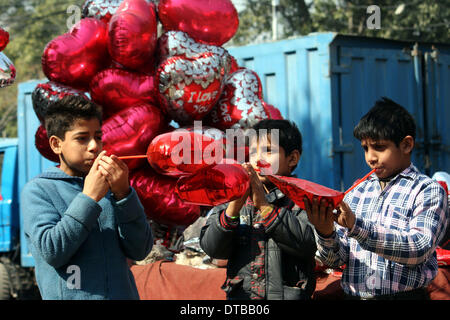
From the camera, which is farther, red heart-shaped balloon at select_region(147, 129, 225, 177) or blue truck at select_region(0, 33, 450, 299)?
blue truck at select_region(0, 33, 450, 299)

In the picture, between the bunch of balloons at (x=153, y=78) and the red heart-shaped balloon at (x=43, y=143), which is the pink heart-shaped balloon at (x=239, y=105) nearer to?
the bunch of balloons at (x=153, y=78)

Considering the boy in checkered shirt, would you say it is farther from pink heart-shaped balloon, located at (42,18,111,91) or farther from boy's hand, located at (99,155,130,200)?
pink heart-shaped balloon, located at (42,18,111,91)

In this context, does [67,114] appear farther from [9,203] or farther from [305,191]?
[9,203]

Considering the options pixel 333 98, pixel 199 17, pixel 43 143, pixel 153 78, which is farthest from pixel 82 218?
pixel 333 98

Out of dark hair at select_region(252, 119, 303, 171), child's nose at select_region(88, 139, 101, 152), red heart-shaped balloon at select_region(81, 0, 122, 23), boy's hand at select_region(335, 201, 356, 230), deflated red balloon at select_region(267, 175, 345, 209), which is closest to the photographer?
deflated red balloon at select_region(267, 175, 345, 209)

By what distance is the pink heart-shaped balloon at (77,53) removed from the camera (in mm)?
3941

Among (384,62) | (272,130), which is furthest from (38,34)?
(272,130)

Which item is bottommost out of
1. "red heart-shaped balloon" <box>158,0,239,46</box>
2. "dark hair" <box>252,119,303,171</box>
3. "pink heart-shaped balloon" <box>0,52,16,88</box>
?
"dark hair" <box>252,119,303,171</box>

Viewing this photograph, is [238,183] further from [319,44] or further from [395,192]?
[319,44]

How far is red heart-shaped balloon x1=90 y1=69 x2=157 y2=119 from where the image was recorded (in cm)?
391

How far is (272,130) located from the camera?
2.62m

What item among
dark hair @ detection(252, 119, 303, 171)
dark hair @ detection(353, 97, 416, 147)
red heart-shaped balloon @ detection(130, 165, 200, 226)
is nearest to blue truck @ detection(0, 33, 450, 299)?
red heart-shaped balloon @ detection(130, 165, 200, 226)

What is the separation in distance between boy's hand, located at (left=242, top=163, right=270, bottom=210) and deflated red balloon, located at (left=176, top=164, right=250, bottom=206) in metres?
0.05

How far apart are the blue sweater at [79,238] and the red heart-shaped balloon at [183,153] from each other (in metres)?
0.30
